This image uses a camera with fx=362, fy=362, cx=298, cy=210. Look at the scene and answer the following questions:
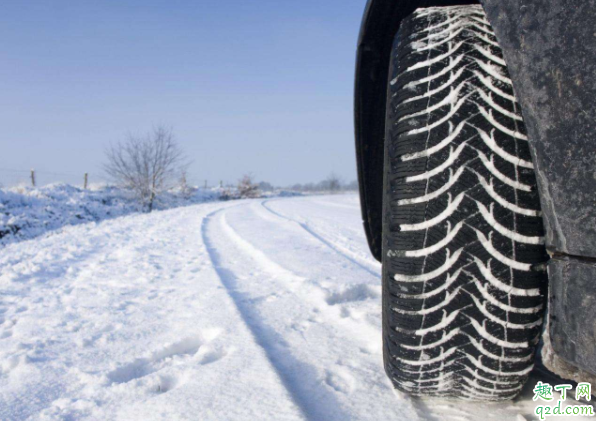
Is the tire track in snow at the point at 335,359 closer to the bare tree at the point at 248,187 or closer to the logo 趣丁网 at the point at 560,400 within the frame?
the logo 趣丁网 at the point at 560,400

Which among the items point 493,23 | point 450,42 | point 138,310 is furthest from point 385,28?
point 138,310

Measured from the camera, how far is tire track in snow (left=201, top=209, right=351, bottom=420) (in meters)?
0.95

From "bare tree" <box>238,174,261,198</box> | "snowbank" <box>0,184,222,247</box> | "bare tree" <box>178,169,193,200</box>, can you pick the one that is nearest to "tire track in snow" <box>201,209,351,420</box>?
"snowbank" <box>0,184,222,247</box>

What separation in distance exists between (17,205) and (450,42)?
13.2 meters

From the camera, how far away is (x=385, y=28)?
114 cm

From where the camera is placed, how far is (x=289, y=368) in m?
1.18

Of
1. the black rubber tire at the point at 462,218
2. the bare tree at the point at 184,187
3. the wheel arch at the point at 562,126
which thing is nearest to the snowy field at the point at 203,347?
the black rubber tire at the point at 462,218

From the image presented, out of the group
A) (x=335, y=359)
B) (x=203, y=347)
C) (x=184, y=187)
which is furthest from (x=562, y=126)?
(x=184, y=187)

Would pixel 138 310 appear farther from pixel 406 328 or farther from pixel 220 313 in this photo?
pixel 406 328

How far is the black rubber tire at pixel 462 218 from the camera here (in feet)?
2.68

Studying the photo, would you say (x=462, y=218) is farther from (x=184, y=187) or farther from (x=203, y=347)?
(x=184, y=187)

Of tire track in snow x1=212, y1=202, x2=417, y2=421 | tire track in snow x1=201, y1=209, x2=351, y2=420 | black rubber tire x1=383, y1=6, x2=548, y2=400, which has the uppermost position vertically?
black rubber tire x1=383, y1=6, x2=548, y2=400

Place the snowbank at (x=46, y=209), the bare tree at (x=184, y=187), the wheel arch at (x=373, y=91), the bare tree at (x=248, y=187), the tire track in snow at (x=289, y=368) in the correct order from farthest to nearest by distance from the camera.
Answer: the bare tree at (x=248, y=187), the bare tree at (x=184, y=187), the snowbank at (x=46, y=209), the wheel arch at (x=373, y=91), the tire track in snow at (x=289, y=368)

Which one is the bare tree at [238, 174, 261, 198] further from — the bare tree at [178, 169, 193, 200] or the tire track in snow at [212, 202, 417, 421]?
the tire track in snow at [212, 202, 417, 421]
